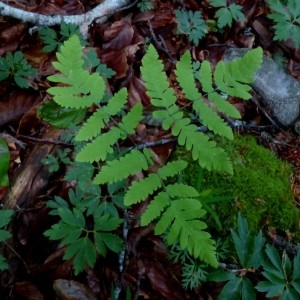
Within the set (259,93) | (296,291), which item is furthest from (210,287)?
(259,93)

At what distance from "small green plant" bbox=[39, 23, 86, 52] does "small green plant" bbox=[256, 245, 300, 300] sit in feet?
6.76

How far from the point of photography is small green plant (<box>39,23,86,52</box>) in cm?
306

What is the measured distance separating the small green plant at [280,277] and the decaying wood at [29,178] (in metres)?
1.37

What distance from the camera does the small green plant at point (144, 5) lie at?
136 inches

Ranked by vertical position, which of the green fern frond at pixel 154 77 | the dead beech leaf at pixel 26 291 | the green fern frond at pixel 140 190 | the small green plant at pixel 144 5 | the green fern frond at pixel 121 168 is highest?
the green fern frond at pixel 154 77

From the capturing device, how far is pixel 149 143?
2.62 meters

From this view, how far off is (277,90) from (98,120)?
6.30 feet

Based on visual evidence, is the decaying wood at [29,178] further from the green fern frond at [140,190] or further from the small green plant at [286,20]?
the small green plant at [286,20]

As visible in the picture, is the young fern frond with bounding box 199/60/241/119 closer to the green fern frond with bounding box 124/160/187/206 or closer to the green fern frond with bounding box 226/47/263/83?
the green fern frond with bounding box 226/47/263/83

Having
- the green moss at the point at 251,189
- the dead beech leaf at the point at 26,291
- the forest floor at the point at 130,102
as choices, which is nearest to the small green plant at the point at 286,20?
the forest floor at the point at 130,102

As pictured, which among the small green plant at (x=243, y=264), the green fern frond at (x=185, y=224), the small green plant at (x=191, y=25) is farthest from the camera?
the small green plant at (x=191, y=25)

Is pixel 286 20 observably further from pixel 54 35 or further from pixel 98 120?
pixel 98 120

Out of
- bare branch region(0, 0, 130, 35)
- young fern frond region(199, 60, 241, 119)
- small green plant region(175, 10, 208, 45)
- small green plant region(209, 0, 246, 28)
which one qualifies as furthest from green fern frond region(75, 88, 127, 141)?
small green plant region(209, 0, 246, 28)

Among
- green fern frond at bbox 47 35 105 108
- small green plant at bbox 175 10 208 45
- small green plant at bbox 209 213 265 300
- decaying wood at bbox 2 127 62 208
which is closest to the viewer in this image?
green fern frond at bbox 47 35 105 108
